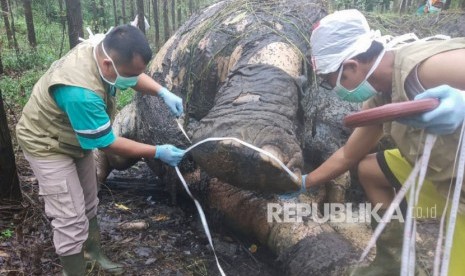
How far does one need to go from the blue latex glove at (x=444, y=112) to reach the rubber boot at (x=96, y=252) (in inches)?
92.6

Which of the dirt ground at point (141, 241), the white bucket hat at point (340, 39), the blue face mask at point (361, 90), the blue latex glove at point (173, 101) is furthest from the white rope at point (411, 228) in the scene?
the blue latex glove at point (173, 101)

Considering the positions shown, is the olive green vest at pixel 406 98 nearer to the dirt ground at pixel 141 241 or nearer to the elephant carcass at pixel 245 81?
the elephant carcass at pixel 245 81

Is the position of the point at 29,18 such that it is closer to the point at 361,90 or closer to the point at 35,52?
the point at 35,52

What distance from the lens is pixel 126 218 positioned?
416cm

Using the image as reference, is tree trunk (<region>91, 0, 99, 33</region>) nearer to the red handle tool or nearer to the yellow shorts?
the yellow shorts

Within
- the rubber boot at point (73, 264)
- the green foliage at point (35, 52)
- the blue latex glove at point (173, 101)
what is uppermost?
the blue latex glove at point (173, 101)

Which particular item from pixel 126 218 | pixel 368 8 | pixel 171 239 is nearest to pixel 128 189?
pixel 126 218

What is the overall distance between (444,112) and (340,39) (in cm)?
76

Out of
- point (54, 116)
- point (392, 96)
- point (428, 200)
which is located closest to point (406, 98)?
point (392, 96)

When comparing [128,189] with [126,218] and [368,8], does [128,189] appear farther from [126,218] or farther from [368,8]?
[368,8]

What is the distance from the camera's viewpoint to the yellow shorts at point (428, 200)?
216 centimetres

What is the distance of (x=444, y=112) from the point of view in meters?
1.74

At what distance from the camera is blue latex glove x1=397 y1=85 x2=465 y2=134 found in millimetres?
1740

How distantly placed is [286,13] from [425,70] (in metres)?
2.82
